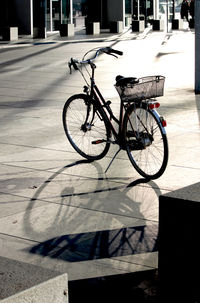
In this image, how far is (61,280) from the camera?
2994 mm

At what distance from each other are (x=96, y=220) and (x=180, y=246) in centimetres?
153

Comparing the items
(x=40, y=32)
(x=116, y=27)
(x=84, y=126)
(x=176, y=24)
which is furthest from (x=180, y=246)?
(x=176, y=24)

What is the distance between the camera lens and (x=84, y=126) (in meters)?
7.64

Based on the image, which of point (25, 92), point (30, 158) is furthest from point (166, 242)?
point (25, 92)

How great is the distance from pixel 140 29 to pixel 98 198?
40.4m

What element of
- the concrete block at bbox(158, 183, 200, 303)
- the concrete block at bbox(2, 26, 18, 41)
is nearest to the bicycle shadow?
the concrete block at bbox(158, 183, 200, 303)

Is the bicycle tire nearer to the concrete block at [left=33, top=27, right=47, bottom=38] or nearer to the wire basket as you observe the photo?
the wire basket

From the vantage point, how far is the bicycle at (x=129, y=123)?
659 cm

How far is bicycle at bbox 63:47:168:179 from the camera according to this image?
21.6 ft

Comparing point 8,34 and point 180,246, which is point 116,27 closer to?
point 8,34

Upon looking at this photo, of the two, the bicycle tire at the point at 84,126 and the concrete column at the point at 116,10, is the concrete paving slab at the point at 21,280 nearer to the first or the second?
the bicycle tire at the point at 84,126

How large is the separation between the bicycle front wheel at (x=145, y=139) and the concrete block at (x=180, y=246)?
2.20 meters

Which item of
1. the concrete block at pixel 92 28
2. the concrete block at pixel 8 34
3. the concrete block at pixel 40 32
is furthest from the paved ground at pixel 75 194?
the concrete block at pixel 92 28

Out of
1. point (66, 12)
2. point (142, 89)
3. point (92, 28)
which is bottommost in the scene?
point (142, 89)
